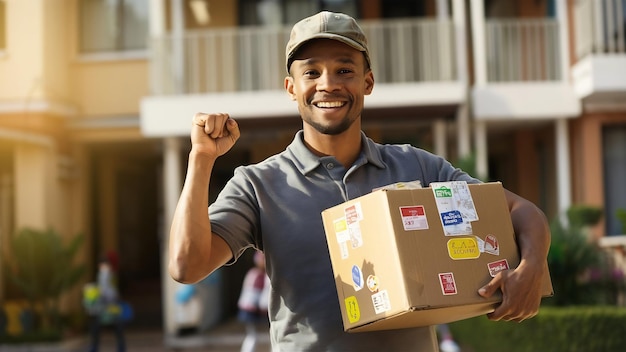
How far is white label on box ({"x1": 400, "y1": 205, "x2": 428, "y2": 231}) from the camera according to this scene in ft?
6.73

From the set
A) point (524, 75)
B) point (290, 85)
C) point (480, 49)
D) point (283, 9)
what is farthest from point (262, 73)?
point (290, 85)

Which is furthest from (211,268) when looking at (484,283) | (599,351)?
(599,351)

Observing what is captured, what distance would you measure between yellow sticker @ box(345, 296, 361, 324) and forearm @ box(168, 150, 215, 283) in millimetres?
348

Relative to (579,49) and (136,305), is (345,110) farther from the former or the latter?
(136,305)

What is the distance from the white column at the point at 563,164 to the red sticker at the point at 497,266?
1049cm

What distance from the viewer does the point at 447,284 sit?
2.01 meters

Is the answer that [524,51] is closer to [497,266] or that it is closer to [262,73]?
[262,73]

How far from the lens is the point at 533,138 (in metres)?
14.4

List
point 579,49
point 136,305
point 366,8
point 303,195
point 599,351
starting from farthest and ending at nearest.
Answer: point 136,305
point 366,8
point 579,49
point 599,351
point 303,195

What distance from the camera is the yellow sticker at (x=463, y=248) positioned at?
2061mm

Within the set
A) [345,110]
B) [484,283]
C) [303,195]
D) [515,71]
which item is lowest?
[484,283]

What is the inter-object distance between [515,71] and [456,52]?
46.4 inches

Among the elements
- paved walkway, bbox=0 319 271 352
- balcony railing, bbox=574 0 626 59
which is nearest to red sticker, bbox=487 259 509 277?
paved walkway, bbox=0 319 271 352

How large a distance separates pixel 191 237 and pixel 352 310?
1.39 ft
